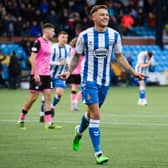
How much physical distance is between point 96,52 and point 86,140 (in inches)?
111

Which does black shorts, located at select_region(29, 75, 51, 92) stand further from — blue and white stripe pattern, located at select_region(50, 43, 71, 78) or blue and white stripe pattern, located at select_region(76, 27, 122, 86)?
blue and white stripe pattern, located at select_region(76, 27, 122, 86)

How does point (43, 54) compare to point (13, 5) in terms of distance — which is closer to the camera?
point (43, 54)

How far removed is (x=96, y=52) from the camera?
11.6 meters

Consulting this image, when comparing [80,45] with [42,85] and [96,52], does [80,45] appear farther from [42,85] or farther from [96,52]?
[42,85]

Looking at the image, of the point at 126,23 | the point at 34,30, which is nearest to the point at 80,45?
the point at 34,30

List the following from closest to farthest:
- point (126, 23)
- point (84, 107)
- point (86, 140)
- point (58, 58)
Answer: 1. point (86, 140)
2. point (58, 58)
3. point (84, 107)
4. point (126, 23)

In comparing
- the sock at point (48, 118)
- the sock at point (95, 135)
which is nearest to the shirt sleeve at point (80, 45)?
the sock at point (95, 135)

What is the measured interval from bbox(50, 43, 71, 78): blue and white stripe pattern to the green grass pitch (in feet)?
3.77

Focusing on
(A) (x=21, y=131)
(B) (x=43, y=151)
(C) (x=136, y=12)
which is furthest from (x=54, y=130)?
(C) (x=136, y=12)

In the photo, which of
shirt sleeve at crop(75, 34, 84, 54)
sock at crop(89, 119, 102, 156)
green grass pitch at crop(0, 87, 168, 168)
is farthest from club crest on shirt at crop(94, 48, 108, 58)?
green grass pitch at crop(0, 87, 168, 168)

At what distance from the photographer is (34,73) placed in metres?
16.1

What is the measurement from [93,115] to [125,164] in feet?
3.25

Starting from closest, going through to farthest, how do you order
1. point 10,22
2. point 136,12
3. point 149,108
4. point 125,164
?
point 125,164, point 149,108, point 10,22, point 136,12

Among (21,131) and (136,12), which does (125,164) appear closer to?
(21,131)
